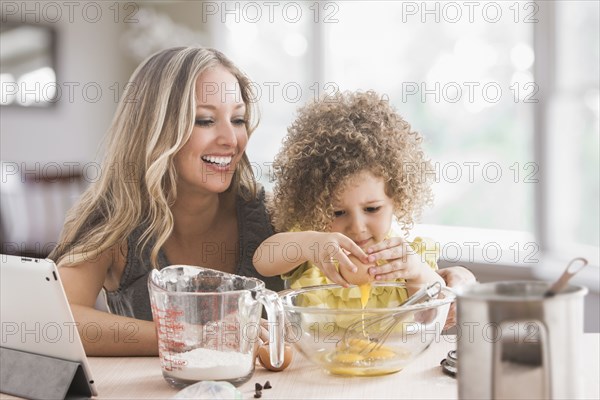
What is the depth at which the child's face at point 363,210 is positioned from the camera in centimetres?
158

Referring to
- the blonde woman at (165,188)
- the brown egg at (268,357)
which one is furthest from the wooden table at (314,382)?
the blonde woman at (165,188)

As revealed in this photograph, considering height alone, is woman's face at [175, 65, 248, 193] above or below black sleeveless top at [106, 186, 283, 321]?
above

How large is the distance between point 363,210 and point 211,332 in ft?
1.80

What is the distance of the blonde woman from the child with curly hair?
0.10 meters

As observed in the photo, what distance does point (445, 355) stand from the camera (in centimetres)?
131

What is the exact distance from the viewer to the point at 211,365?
1136 millimetres

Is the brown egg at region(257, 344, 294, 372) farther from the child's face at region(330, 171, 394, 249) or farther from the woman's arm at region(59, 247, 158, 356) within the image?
the child's face at region(330, 171, 394, 249)

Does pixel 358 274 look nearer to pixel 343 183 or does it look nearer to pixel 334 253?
pixel 334 253

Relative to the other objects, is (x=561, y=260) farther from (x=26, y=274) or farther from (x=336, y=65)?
(x=26, y=274)

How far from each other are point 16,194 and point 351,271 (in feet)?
11.6

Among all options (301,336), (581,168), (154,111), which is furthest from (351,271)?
(581,168)

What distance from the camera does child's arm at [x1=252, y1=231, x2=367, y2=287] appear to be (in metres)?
1.31

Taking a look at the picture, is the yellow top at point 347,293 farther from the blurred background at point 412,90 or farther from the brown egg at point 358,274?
the blurred background at point 412,90

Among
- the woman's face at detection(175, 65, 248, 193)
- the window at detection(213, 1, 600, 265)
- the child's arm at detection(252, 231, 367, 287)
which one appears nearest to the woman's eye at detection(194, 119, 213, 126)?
the woman's face at detection(175, 65, 248, 193)
